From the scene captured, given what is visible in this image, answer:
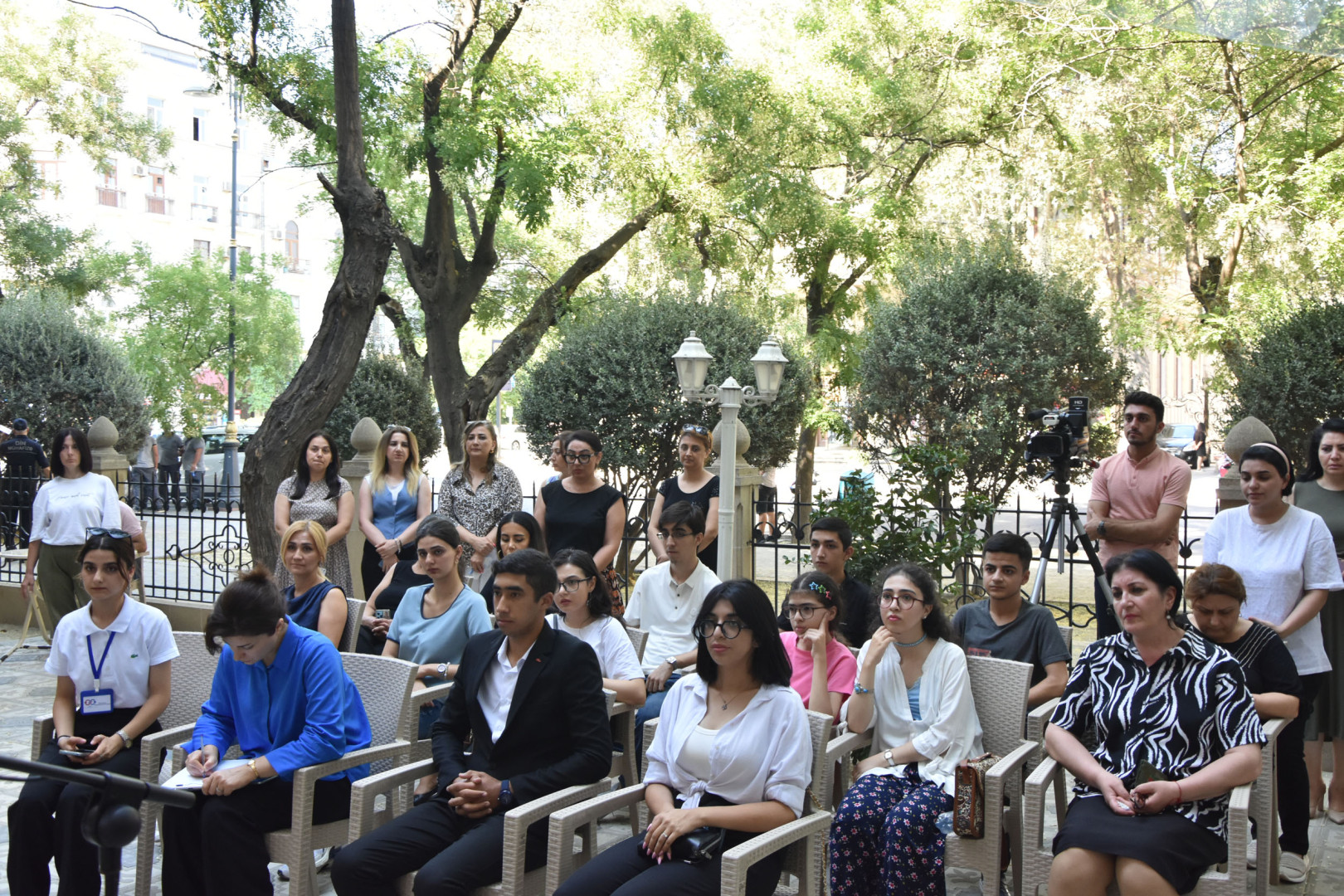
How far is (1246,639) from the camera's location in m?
4.36

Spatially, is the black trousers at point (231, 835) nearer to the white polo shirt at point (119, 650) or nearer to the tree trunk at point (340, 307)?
the white polo shirt at point (119, 650)

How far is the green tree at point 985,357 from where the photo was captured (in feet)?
33.1

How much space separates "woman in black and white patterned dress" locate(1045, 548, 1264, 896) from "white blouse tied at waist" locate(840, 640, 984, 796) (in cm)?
40

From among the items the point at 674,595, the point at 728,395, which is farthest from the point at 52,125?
the point at 674,595

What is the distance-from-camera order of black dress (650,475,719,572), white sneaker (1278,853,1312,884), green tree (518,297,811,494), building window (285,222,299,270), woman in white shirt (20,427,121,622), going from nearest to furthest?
1. white sneaker (1278,853,1312,884)
2. black dress (650,475,719,572)
3. woman in white shirt (20,427,121,622)
4. green tree (518,297,811,494)
5. building window (285,222,299,270)

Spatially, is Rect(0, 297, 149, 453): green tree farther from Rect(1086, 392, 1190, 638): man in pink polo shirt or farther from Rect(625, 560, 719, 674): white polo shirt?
Rect(1086, 392, 1190, 638): man in pink polo shirt

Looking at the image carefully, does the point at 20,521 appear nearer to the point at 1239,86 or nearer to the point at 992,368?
the point at 992,368

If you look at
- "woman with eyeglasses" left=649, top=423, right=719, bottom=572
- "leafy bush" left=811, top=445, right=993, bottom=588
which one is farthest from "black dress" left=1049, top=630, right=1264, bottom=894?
"woman with eyeglasses" left=649, top=423, right=719, bottom=572

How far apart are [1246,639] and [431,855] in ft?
10.1

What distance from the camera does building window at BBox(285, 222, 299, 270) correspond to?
49094 mm

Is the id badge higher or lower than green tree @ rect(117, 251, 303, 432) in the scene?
lower

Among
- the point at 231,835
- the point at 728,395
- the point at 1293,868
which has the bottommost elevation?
the point at 1293,868

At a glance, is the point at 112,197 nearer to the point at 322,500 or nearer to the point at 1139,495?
the point at 322,500

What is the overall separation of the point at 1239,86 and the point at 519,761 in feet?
42.0
